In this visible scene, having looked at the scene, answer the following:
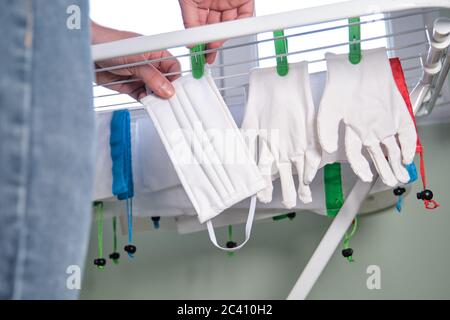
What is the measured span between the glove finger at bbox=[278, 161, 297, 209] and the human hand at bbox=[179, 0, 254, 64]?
24cm

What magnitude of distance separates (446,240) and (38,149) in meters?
1.23

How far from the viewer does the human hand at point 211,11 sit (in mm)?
898

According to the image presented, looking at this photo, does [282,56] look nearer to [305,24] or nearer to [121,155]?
[305,24]

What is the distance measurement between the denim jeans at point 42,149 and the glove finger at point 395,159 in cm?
64

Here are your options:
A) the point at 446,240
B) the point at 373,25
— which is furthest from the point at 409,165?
the point at 373,25

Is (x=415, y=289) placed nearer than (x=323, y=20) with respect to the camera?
No

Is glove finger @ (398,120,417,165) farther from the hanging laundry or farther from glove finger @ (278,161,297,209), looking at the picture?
the hanging laundry

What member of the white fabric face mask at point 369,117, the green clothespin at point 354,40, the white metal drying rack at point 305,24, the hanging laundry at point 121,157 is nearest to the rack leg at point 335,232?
the white metal drying rack at point 305,24

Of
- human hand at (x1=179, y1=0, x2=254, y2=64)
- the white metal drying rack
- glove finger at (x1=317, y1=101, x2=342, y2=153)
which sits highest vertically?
human hand at (x1=179, y1=0, x2=254, y2=64)

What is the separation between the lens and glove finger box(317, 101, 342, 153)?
805mm

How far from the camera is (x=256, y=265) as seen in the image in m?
1.38

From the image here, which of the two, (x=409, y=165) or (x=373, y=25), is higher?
(x=373, y=25)

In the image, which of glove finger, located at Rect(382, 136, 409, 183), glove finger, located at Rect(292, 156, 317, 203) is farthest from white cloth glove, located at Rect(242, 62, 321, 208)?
glove finger, located at Rect(382, 136, 409, 183)

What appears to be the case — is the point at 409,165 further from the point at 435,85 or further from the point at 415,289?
the point at 415,289
